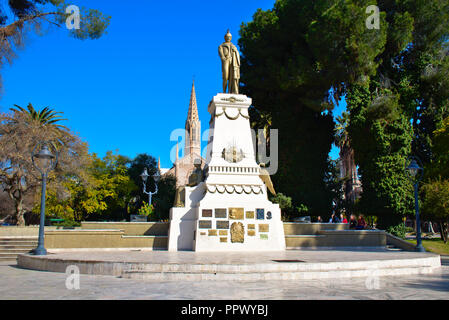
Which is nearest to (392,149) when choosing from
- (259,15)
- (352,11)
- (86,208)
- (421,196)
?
(421,196)

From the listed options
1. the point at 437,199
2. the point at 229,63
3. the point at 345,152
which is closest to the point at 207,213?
the point at 229,63

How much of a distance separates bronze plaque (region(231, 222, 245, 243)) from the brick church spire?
94034 millimetres

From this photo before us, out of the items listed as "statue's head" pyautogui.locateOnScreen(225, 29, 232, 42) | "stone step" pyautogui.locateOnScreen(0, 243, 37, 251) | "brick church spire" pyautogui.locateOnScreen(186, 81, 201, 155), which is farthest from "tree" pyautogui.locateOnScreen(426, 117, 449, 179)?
"brick church spire" pyautogui.locateOnScreen(186, 81, 201, 155)

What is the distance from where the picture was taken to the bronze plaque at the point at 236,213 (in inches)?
564

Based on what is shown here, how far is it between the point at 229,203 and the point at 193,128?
314ft

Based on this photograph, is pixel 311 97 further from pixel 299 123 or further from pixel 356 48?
pixel 356 48

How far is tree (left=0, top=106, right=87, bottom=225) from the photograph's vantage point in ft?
74.5

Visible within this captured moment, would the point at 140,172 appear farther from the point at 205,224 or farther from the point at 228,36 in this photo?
the point at 205,224

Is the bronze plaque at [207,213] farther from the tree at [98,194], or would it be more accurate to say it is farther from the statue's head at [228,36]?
the tree at [98,194]

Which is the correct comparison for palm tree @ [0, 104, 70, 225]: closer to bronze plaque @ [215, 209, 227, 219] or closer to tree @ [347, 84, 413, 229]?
bronze plaque @ [215, 209, 227, 219]

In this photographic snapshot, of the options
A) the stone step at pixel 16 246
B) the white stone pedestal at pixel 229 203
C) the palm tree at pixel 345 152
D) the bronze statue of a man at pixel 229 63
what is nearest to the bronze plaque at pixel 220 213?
the white stone pedestal at pixel 229 203

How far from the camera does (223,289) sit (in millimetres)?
7148

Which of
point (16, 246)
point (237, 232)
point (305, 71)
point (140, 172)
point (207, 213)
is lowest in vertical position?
point (16, 246)

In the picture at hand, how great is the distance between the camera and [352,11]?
22516 millimetres
